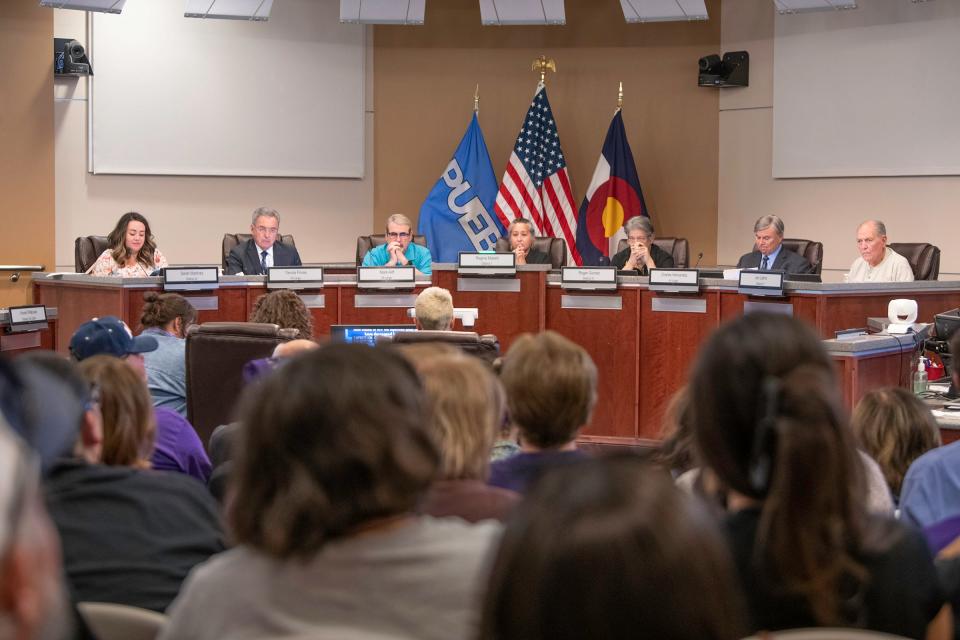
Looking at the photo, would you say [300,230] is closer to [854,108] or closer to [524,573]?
[854,108]

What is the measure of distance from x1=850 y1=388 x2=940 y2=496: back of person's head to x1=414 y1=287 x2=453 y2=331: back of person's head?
8.36ft

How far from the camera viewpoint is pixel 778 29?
9477 mm

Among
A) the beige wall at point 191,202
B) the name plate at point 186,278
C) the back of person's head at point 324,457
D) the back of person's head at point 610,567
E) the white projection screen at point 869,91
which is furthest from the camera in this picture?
the beige wall at point 191,202

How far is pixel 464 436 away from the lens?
6.17 feet

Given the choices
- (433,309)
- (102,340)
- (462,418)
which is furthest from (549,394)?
A: (433,309)

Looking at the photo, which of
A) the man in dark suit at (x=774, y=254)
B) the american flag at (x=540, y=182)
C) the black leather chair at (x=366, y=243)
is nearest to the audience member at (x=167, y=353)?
the black leather chair at (x=366, y=243)

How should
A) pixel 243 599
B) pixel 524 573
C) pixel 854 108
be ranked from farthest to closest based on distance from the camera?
pixel 854 108 → pixel 243 599 → pixel 524 573

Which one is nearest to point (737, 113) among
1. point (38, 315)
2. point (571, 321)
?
point (571, 321)

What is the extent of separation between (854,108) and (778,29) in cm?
98

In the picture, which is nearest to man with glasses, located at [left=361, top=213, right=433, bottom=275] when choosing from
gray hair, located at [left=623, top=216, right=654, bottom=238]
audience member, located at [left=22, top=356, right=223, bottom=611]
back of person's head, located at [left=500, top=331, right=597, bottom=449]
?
gray hair, located at [left=623, top=216, right=654, bottom=238]

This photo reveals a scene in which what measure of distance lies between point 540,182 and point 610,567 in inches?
355

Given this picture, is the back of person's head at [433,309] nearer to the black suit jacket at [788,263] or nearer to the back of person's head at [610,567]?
the black suit jacket at [788,263]

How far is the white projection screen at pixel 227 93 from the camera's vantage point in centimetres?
925

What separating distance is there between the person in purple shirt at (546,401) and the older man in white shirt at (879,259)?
5.51 m
